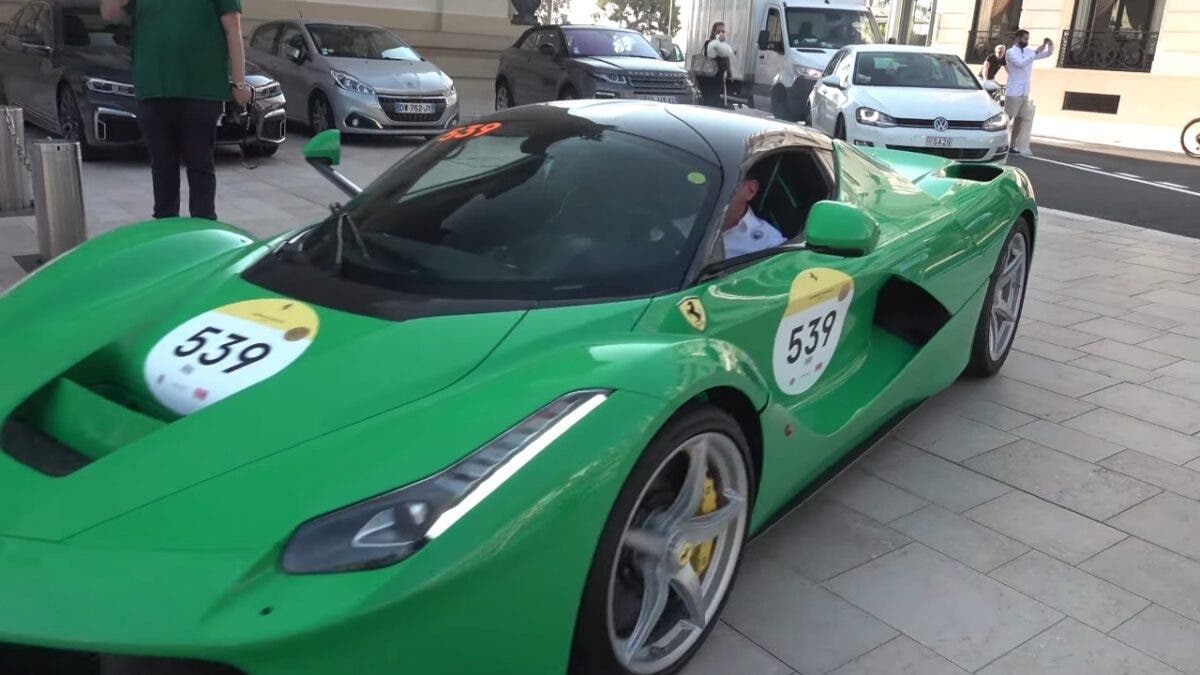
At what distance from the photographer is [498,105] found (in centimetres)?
1565

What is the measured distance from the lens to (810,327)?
10.0ft

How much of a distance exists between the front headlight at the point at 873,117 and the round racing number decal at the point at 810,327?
331 inches

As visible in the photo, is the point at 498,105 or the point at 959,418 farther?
the point at 498,105

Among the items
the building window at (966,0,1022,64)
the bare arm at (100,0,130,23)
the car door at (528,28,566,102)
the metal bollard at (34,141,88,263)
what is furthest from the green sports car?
the building window at (966,0,1022,64)

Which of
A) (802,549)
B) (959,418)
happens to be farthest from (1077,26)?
(802,549)

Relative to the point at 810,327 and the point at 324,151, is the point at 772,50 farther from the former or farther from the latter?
the point at 810,327

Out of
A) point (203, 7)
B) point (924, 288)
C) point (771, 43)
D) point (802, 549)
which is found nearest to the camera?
point (802, 549)

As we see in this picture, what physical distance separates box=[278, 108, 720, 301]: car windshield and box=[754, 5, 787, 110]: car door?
49.5ft

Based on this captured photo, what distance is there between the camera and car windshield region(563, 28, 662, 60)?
13.8 metres

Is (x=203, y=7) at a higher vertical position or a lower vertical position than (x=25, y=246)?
higher

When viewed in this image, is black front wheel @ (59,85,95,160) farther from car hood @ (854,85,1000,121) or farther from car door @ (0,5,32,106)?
car hood @ (854,85,1000,121)

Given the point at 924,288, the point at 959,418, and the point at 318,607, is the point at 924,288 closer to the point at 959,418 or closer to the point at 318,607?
the point at 959,418

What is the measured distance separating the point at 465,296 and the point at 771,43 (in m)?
16.3

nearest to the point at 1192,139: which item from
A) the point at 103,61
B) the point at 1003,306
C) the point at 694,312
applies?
the point at 1003,306
